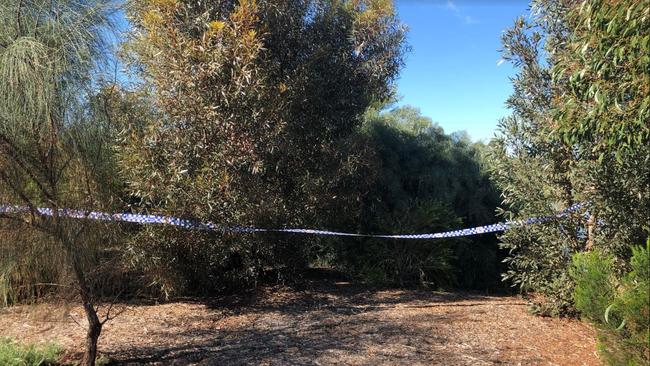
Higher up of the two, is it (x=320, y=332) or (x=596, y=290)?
(x=596, y=290)

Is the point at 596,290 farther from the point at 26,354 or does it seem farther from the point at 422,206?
the point at 422,206

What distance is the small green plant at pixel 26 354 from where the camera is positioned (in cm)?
392

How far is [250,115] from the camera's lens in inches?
214

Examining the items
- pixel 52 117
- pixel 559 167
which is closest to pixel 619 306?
pixel 559 167

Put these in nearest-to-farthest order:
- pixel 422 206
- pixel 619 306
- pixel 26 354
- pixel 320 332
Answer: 1. pixel 619 306
2. pixel 26 354
3. pixel 320 332
4. pixel 422 206

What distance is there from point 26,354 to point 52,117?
1912 mm

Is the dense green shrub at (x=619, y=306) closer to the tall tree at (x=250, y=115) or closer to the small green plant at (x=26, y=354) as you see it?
the tall tree at (x=250, y=115)

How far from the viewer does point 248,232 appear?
6.11 metres

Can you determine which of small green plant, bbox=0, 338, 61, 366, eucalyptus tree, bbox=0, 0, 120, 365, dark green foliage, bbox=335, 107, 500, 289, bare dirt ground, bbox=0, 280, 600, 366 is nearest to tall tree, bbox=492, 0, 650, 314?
bare dirt ground, bbox=0, 280, 600, 366

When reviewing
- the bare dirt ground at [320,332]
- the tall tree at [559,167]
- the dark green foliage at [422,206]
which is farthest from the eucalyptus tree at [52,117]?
the dark green foliage at [422,206]

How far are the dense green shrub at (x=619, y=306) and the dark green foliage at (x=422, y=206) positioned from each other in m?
4.16

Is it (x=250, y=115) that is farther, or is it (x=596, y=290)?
(x=250, y=115)

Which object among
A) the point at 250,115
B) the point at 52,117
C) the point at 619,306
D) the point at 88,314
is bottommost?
the point at 88,314

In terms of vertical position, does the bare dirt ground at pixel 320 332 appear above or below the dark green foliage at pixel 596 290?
below
